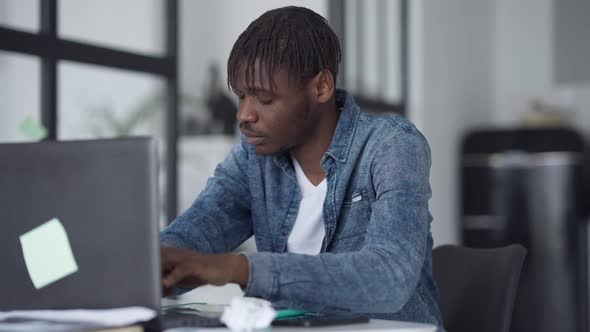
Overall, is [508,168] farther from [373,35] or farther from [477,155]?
[373,35]

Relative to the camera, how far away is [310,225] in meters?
1.63

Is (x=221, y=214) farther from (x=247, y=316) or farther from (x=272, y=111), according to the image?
(x=247, y=316)

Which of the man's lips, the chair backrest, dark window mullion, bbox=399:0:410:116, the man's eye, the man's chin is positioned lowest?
the chair backrest

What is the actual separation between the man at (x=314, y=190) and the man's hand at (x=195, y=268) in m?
0.04

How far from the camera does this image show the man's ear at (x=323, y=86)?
1.59 meters

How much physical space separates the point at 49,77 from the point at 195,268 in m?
2.07

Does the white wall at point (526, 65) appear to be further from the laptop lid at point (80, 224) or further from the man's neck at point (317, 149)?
the laptop lid at point (80, 224)

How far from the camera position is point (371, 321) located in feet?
3.95

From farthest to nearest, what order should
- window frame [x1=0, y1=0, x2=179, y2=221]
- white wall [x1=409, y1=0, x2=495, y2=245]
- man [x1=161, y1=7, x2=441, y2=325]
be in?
white wall [x1=409, y1=0, x2=495, y2=245], window frame [x1=0, y1=0, x2=179, y2=221], man [x1=161, y1=7, x2=441, y2=325]

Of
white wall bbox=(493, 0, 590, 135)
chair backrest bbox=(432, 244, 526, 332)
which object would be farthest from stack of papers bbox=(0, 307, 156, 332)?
white wall bbox=(493, 0, 590, 135)

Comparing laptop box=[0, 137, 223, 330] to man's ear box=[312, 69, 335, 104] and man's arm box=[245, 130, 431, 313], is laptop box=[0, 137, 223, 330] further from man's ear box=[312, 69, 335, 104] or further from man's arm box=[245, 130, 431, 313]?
man's ear box=[312, 69, 335, 104]

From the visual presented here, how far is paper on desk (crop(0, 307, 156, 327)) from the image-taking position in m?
0.98

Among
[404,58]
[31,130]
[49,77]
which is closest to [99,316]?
[31,130]

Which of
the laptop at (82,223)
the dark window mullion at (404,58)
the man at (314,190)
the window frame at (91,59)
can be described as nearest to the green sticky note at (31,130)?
the window frame at (91,59)
